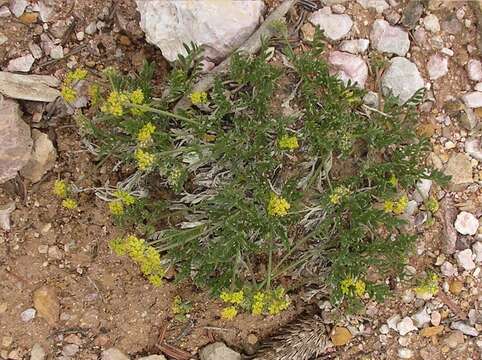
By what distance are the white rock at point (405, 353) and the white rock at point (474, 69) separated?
2.00m

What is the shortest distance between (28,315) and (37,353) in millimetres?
270

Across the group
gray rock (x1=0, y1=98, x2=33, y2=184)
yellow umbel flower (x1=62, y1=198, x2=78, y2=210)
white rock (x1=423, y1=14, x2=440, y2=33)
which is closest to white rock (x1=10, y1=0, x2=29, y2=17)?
gray rock (x1=0, y1=98, x2=33, y2=184)

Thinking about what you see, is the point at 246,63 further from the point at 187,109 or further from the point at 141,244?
the point at 141,244

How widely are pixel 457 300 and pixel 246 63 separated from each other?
227 cm

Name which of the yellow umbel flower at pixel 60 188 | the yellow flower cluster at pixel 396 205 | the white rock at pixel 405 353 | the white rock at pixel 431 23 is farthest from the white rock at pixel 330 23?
the white rock at pixel 405 353

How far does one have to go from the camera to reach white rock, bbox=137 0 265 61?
13.8ft

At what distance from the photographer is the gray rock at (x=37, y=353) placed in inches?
177

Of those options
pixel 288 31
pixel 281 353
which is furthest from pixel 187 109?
pixel 281 353

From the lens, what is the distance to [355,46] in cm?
450

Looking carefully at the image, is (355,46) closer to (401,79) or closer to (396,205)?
(401,79)

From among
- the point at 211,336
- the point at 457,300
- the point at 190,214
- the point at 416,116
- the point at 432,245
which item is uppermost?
the point at 190,214

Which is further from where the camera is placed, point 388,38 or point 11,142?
point 388,38

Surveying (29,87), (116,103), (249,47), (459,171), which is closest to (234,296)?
(116,103)

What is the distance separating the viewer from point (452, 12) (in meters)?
4.65
